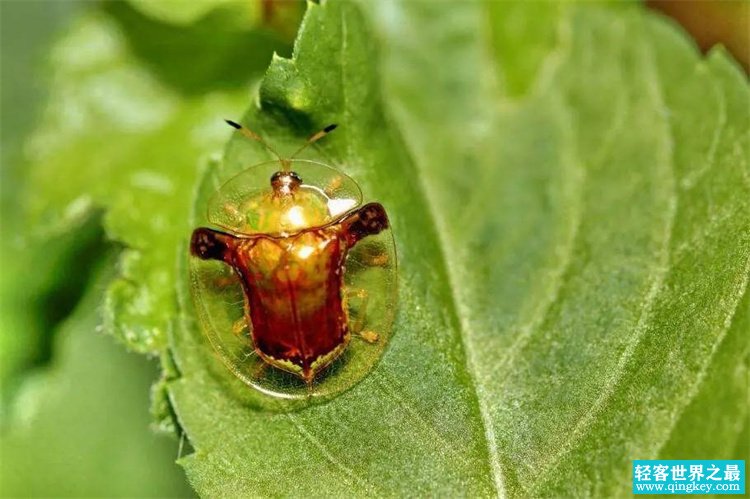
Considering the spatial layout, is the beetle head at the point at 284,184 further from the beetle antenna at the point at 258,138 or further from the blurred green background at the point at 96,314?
the blurred green background at the point at 96,314

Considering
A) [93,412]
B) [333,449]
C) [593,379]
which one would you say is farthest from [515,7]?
[93,412]

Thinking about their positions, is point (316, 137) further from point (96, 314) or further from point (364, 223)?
point (96, 314)

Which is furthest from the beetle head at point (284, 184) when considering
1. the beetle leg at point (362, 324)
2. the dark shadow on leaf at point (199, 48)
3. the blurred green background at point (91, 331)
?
the dark shadow on leaf at point (199, 48)

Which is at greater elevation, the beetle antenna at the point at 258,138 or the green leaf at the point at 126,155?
Answer: the beetle antenna at the point at 258,138

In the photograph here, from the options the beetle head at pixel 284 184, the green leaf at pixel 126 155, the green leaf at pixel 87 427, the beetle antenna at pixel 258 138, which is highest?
the beetle antenna at pixel 258 138

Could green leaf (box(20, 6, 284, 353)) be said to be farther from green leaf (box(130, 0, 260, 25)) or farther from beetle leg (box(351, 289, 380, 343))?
beetle leg (box(351, 289, 380, 343))

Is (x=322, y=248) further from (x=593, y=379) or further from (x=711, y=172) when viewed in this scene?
(x=711, y=172)

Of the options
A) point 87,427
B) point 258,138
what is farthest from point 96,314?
point 258,138
